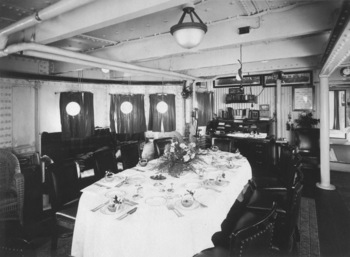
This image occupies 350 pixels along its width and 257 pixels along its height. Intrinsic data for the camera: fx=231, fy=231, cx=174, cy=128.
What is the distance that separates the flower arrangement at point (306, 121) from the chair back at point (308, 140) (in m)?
0.22

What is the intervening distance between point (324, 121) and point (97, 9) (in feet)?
18.1

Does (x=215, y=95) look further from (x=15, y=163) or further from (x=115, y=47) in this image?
(x=15, y=163)

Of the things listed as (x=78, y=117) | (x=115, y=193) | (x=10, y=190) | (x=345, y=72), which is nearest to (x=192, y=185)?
(x=115, y=193)

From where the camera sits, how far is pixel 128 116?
310 inches

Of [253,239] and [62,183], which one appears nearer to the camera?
[253,239]

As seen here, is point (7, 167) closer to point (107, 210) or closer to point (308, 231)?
point (107, 210)

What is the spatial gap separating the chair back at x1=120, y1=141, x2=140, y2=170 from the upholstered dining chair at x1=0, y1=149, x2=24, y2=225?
6.05 ft

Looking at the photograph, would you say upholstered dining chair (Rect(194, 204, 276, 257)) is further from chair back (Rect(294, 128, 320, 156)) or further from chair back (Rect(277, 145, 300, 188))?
chair back (Rect(294, 128, 320, 156))

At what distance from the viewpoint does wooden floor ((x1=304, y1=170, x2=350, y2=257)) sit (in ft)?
10.6

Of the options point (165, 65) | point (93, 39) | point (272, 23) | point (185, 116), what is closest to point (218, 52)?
point (165, 65)

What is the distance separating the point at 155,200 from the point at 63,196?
1.48 metres

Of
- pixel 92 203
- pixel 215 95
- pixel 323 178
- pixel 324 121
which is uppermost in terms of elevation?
pixel 215 95

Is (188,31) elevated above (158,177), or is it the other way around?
(188,31)

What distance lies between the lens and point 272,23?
3.20 metres
